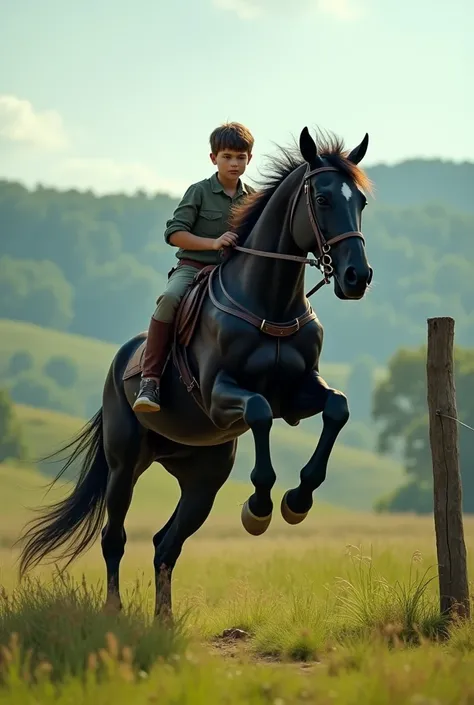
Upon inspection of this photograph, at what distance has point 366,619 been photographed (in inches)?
334

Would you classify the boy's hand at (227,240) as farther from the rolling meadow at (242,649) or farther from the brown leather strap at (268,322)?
the rolling meadow at (242,649)

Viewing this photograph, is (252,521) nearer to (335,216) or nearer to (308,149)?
(335,216)

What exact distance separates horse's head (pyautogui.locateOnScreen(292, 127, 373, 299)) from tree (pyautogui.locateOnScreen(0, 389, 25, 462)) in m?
71.1

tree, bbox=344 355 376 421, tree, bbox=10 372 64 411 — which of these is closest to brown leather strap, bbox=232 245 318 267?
tree, bbox=10 372 64 411

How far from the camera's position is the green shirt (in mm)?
8898

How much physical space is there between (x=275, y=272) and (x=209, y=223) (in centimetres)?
117

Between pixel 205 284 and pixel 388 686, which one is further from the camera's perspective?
pixel 205 284

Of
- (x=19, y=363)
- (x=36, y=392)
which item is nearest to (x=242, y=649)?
(x=36, y=392)

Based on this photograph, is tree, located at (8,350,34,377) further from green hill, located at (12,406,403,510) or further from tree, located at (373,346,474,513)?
tree, located at (373,346,474,513)

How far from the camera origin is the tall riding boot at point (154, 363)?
877cm

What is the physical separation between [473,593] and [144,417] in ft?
9.69

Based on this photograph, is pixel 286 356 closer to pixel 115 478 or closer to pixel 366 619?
pixel 366 619

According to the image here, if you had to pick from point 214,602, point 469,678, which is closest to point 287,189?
point 469,678

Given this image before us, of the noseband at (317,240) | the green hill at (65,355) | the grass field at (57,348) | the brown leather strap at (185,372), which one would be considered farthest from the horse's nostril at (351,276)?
the grass field at (57,348)
